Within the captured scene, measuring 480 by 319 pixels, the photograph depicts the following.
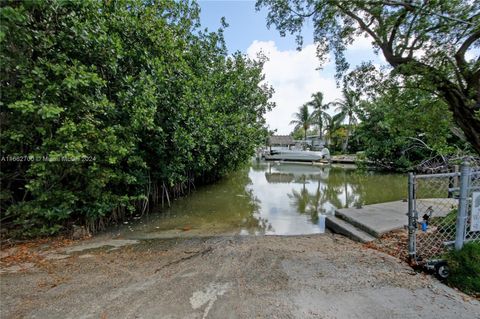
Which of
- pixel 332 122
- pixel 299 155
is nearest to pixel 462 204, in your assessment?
pixel 299 155

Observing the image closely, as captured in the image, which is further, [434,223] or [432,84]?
[434,223]

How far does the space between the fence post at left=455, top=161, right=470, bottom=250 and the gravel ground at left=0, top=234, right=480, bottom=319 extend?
22.8 inches

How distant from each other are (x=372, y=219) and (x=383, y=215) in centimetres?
44

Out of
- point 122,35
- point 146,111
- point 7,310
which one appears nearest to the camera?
point 7,310

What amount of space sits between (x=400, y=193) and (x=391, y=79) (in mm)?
6687

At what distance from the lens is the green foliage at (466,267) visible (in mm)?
2272

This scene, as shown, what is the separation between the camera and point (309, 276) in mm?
2617

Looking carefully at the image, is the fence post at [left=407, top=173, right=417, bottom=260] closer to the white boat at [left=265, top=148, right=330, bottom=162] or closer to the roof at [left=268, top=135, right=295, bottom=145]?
the white boat at [left=265, top=148, right=330, bottom=162]

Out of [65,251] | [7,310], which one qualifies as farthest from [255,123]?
[7,310]

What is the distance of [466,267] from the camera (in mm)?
2398

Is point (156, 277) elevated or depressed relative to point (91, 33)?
depressed

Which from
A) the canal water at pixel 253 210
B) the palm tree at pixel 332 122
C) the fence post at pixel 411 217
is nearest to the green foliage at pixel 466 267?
the fence post at pixel 411 217

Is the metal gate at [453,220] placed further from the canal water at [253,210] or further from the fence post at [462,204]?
the canal water at [253,210]

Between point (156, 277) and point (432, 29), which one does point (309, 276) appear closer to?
point (156, 277)
